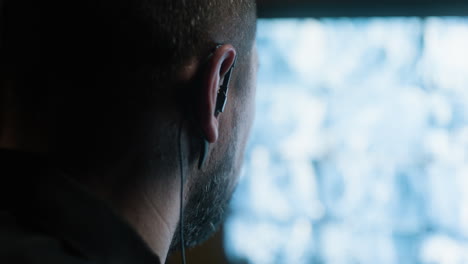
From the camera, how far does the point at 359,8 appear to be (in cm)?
151

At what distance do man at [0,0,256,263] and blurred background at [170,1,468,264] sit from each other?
3.06ft

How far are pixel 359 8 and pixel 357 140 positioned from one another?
361 mm

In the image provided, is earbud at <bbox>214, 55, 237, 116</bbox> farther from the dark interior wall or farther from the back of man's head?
the dark interior wall

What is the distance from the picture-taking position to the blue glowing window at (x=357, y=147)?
1.39 meters

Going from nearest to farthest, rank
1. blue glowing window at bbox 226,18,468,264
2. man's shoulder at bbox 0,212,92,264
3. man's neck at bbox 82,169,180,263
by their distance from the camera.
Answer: man's shoulder at bbox 0,212,92,264
man's neck at bbox 82,169,180,263
blue glowing window at bbox 226,18,468,264

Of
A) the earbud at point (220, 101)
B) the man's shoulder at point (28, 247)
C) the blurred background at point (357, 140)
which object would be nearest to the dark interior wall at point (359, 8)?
the blurred background at point (357, 140)

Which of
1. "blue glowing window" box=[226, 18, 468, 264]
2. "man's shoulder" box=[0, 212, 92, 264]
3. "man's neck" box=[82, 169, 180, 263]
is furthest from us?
"blue glowing window" box=[226, 18, 468, 264]

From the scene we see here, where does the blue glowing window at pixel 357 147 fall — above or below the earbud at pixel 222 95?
below

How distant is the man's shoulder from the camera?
459 mm

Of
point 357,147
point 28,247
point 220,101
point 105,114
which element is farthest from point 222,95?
point 357,147

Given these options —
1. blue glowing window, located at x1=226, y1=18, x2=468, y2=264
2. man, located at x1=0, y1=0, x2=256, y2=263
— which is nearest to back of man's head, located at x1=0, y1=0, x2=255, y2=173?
man, located at x1=0, y1=0, x2=256, y2=263

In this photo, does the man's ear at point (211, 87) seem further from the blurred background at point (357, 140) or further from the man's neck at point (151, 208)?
the blurred background at point (357, 140)

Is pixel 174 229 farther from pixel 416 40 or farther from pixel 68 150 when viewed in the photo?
pixel 416 40

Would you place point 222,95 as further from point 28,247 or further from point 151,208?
point 28,247
